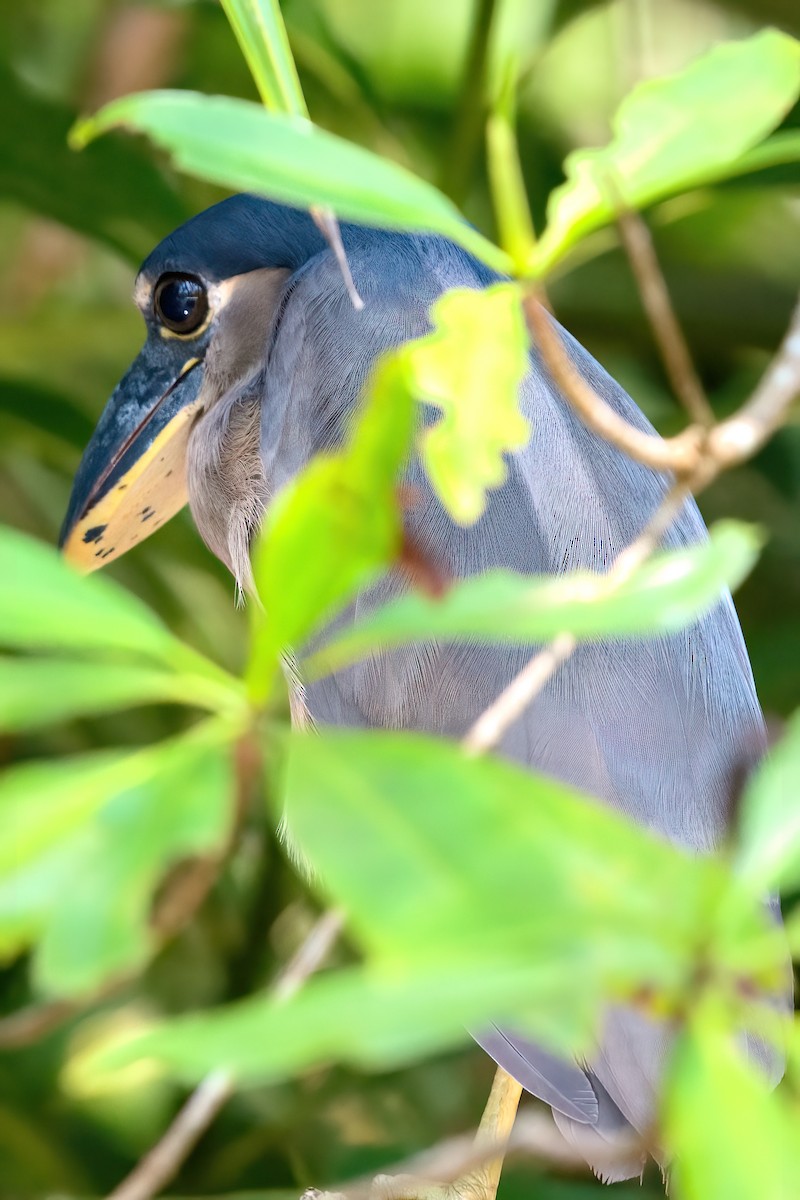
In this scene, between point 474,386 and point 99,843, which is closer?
point 99,843

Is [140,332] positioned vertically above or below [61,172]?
below

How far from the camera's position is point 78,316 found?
1699mm

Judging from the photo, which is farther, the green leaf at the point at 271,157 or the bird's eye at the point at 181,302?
the bird's eye at the point at 181,302

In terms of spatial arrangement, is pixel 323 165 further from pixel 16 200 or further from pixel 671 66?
pixel 671 66

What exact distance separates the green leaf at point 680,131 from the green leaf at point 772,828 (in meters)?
0.17

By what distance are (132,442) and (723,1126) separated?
1167mm

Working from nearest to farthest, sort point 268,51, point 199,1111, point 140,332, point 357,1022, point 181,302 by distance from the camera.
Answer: point 357,1022
point 199,1111
point 268,51
point 181,302
point 140,332

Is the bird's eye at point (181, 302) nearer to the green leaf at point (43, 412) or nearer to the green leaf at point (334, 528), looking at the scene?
the green leaf at point (43, 412)

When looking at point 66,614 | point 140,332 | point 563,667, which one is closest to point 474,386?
point 66,614

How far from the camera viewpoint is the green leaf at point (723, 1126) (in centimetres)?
29

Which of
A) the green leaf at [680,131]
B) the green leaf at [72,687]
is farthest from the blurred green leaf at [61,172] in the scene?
the green leaf at [72,687]

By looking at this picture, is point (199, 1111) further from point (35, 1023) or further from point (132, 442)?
point (132, 442)

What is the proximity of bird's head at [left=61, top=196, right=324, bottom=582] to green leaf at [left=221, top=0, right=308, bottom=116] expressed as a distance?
2.34 feet

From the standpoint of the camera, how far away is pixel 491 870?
302 millimetres
